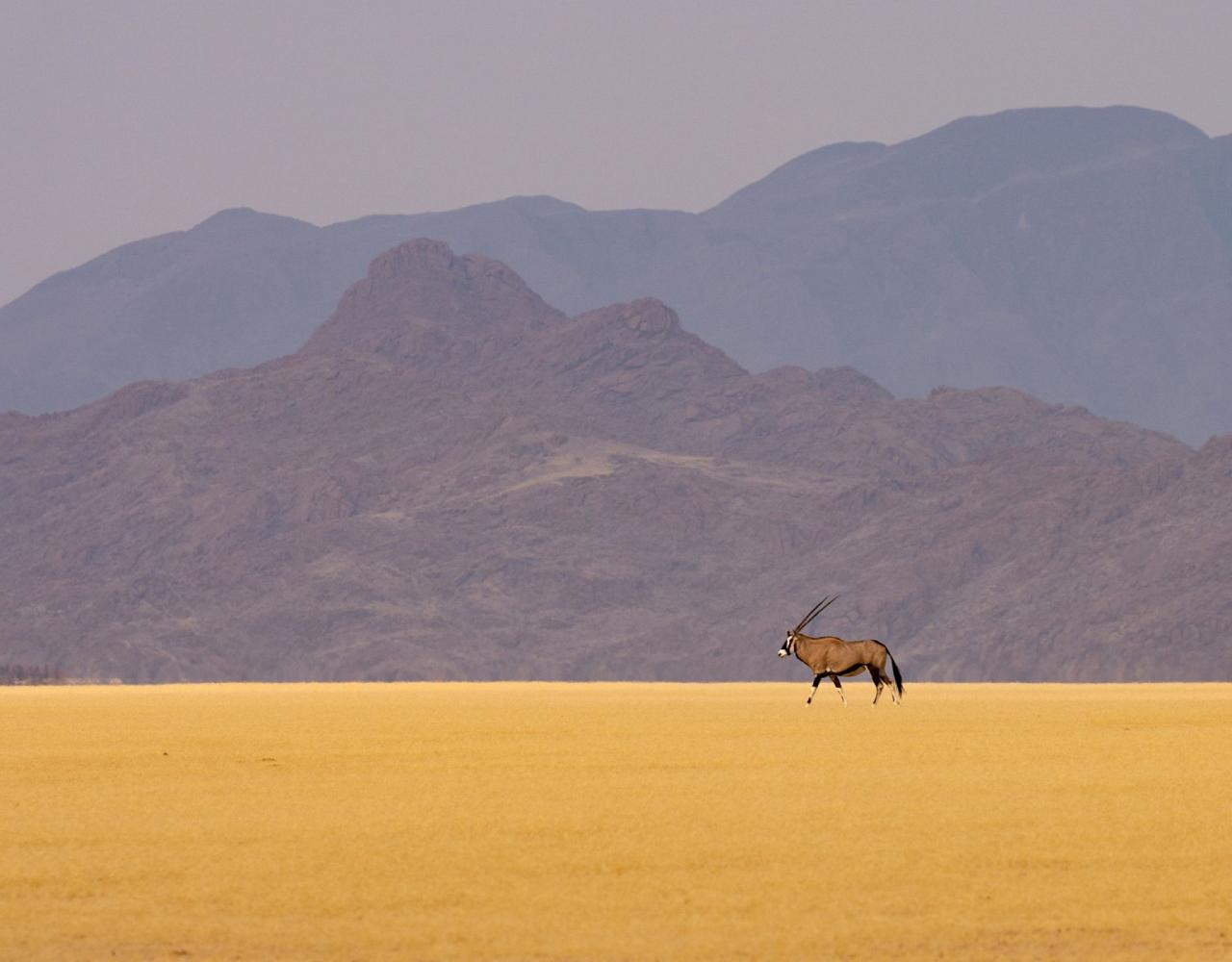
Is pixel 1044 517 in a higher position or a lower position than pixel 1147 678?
higher

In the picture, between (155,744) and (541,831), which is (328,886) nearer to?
(541,831)

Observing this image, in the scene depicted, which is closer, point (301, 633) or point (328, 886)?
point (328, 886)

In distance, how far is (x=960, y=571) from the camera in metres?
184

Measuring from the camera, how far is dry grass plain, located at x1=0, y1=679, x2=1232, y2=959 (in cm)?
1641

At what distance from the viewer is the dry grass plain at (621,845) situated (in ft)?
53.8

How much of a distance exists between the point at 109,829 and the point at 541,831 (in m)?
4.30

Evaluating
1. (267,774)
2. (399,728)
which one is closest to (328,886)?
(267,774)

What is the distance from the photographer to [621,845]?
21.3 metres

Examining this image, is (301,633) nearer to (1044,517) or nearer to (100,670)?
(100,670)

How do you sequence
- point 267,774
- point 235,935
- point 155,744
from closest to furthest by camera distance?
point 235,935 < point 267,774 < point 155,744

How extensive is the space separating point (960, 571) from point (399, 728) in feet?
477

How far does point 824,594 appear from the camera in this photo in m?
182

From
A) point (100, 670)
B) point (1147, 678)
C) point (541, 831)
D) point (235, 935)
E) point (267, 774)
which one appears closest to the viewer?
point (235, 935)

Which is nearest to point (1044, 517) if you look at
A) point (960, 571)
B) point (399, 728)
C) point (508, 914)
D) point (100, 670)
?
point (960, 571)
